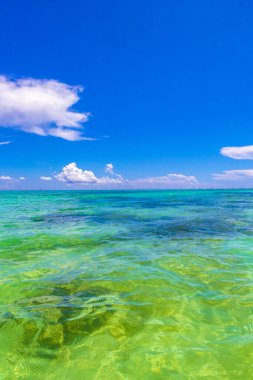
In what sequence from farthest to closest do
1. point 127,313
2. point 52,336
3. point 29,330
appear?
point 127,313
point 29,330
point 52,336

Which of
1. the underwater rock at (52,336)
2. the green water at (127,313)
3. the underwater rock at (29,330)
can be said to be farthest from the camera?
the underwater rock at (29,330)

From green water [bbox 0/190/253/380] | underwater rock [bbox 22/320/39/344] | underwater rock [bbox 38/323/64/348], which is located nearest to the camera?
green water [bbox 0/190/253/380]

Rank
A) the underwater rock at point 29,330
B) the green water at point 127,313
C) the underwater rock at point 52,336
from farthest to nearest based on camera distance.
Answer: the underwater rock at point 29,330 → the underwater rock at point 52,336 → the green water at point 127,313

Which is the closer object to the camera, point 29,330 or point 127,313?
point 29,330

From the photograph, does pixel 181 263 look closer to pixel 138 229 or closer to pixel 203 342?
pixel 203 342

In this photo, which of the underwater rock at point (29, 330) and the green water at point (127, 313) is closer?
the green water at point (127, 313)

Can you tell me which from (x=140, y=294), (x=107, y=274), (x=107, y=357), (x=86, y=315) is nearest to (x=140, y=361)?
(x=107, y=357)

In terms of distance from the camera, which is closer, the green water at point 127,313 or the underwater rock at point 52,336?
the green water at point 127,313

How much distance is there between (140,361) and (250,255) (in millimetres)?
5902

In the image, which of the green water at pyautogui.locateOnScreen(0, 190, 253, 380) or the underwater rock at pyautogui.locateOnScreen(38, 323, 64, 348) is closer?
the green water at pyautogui.locateOnScreen(0, 190, 253, 380)

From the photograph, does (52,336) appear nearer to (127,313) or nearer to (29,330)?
(29,330)

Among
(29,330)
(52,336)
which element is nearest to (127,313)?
(52,336)

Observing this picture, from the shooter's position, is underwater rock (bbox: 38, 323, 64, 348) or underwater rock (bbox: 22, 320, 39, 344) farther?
underwater rock (bbox: 22, 320, 39, 344)

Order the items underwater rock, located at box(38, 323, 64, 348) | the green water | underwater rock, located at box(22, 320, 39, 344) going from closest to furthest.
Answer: the green water < underwater rock, located at box(38, 323, 64, 348) < underwater rock, located at box(22, 320, 39, 344)
